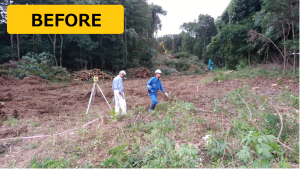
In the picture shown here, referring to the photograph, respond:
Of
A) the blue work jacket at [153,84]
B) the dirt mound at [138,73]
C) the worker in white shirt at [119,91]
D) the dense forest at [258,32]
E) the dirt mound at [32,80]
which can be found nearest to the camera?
the worker in white shirt at [119,91]

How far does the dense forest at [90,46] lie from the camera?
17.8 m

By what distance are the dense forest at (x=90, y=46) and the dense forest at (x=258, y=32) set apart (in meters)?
8.49

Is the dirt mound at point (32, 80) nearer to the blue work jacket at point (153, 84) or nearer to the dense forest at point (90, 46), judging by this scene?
the dense forest at point (90, 46)

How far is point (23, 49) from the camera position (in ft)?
58.7

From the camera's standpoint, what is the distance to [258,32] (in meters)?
14.6

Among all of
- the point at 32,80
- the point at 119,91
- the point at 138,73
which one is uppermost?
the point at 138,73

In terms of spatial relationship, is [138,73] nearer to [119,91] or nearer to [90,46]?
[90,46]

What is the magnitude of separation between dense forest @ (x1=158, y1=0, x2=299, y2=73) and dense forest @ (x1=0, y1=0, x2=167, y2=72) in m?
8.49

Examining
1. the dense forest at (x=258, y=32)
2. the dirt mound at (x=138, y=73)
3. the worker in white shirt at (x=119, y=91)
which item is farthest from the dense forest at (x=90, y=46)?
the worker in white shirt at (x=119, y=91)

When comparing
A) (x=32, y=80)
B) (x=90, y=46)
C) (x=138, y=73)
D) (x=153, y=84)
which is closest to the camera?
(x=153, y=84)

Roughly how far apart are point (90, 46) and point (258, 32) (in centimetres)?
1403

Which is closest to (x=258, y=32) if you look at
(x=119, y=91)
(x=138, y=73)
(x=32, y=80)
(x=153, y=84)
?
(x=138, y=73)

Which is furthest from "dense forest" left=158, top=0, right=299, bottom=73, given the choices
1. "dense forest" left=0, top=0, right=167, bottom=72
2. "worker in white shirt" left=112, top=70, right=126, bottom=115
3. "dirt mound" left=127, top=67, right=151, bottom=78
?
"dense forest" left=0, top=0, right=167, bottom=72

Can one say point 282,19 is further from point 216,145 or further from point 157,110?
point 216,145
